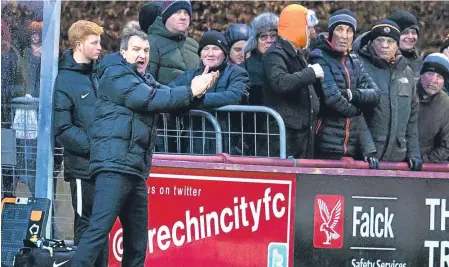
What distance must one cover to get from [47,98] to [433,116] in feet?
11.0

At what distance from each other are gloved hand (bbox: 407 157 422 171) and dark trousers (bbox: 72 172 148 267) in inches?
104

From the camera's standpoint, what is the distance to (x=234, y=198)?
13.1 meters

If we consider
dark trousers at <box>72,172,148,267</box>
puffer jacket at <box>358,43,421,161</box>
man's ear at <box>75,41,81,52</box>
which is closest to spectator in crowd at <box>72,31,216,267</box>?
dark trousers at <box>72,172,148,267</box>

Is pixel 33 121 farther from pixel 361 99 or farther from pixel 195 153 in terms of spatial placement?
pixel 361 99

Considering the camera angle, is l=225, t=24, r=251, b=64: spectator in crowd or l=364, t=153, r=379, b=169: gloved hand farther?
l=225, t=24, r=251, b=64: spectator in crowd

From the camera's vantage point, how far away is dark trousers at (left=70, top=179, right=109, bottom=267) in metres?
12.2

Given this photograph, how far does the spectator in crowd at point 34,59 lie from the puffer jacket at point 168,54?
0.98 m

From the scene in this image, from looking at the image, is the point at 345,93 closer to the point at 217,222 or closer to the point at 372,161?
the point at 372,161

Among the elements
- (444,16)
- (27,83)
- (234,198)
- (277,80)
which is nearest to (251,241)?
(234,198)

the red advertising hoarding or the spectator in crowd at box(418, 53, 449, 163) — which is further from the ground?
the spectator in crowd at box(418, 53, 449, 163)

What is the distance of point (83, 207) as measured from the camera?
12305 mm

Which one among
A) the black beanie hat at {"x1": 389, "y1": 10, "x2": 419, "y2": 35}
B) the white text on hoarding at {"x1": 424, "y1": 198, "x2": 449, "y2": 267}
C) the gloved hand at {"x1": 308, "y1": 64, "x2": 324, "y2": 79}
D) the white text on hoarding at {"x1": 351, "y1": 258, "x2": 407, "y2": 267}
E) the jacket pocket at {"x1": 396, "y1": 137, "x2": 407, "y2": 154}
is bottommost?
the white text on hoarding at {"x1": 351, "y1": 258, "x2": 407, "y2": 267}

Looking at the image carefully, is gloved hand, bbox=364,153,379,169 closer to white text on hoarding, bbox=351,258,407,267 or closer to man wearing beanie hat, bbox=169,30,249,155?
white text on hoarding, bbox=351,258,407,267

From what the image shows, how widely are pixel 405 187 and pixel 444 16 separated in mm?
8101
